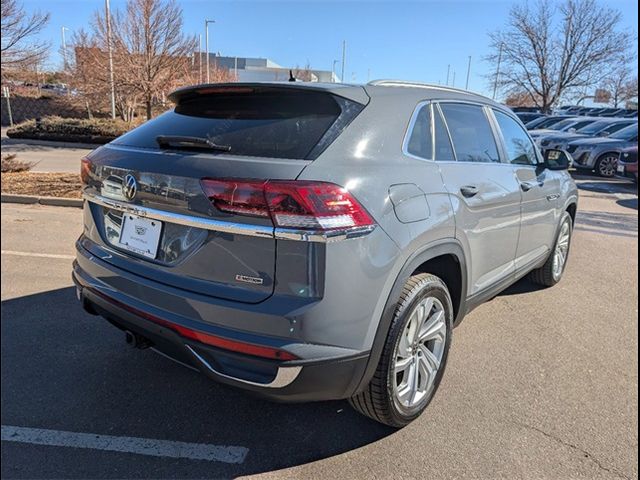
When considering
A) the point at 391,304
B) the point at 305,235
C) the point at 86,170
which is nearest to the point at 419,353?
the point at 391,304

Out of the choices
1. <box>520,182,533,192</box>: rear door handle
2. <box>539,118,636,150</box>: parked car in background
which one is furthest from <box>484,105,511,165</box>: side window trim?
<box>539,118,636,150</box>: parked car in background

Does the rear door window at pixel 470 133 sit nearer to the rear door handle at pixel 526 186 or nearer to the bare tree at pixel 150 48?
the rear door handle at pixel 526 186

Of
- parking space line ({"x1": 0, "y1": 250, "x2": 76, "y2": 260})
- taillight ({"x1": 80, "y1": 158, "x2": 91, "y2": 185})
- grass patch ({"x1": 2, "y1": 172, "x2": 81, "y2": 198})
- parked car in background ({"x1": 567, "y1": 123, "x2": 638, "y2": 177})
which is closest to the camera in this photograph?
taillight ({"x1": 80, "y1": 158, "x2": 91, "y2": 185})

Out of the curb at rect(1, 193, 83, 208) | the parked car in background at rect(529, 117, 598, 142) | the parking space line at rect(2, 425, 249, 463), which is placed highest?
the parked car in background at rect(529, 117, 598, 142)

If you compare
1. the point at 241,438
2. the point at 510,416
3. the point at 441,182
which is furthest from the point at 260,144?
the point at 510,416

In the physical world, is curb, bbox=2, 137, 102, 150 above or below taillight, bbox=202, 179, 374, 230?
below

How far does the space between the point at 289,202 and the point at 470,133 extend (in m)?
1.78

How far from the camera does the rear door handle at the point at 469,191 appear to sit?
283 centimetres

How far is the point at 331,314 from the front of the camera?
2.02 metres

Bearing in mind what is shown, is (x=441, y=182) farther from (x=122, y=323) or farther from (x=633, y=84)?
(x=633, y=84)

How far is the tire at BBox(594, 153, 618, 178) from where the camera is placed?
14617mm

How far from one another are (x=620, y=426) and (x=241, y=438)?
213cm

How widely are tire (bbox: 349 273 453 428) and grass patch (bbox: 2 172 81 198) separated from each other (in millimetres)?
7168

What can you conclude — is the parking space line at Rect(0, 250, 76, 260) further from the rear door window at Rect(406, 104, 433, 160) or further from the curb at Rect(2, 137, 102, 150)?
the curb at Rect(2, 137, 102, 150)
